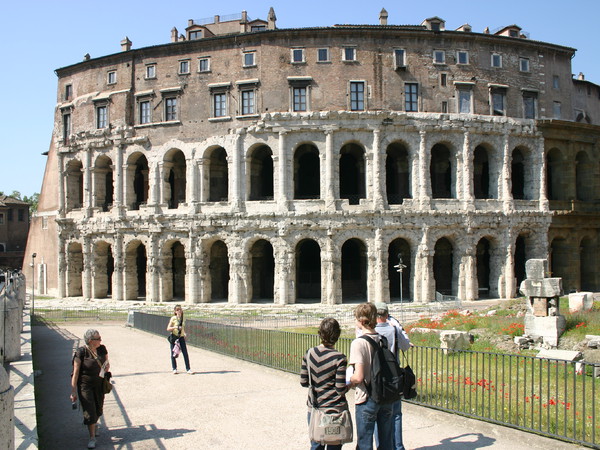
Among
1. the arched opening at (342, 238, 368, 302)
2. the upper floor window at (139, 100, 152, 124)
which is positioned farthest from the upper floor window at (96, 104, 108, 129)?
the arched opening at (342, 238, 368, 302)

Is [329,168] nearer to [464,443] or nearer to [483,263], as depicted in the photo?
[483,263]

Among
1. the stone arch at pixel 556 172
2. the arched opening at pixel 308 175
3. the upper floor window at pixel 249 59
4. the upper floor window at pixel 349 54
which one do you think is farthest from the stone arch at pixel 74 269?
the stone arch at pixel 556 172

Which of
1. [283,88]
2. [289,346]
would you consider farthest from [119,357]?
[283,88]

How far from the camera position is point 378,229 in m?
32.8

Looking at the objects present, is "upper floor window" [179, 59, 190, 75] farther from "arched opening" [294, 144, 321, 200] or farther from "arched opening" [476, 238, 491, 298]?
"arched opening" [476, 238, 491, 298]

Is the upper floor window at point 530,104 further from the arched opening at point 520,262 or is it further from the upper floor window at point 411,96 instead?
the arched opening at point 520,262

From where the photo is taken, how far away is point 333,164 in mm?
33281

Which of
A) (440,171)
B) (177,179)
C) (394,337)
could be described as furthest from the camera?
(177,179)

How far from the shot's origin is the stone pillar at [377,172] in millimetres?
33000

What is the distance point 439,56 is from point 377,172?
884 centimetres

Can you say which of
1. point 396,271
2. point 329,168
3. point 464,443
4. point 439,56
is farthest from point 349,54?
point 464,443

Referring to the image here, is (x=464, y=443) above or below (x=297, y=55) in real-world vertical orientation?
below

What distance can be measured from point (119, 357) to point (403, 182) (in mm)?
24177

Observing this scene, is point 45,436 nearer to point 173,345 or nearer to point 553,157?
point 173,345
